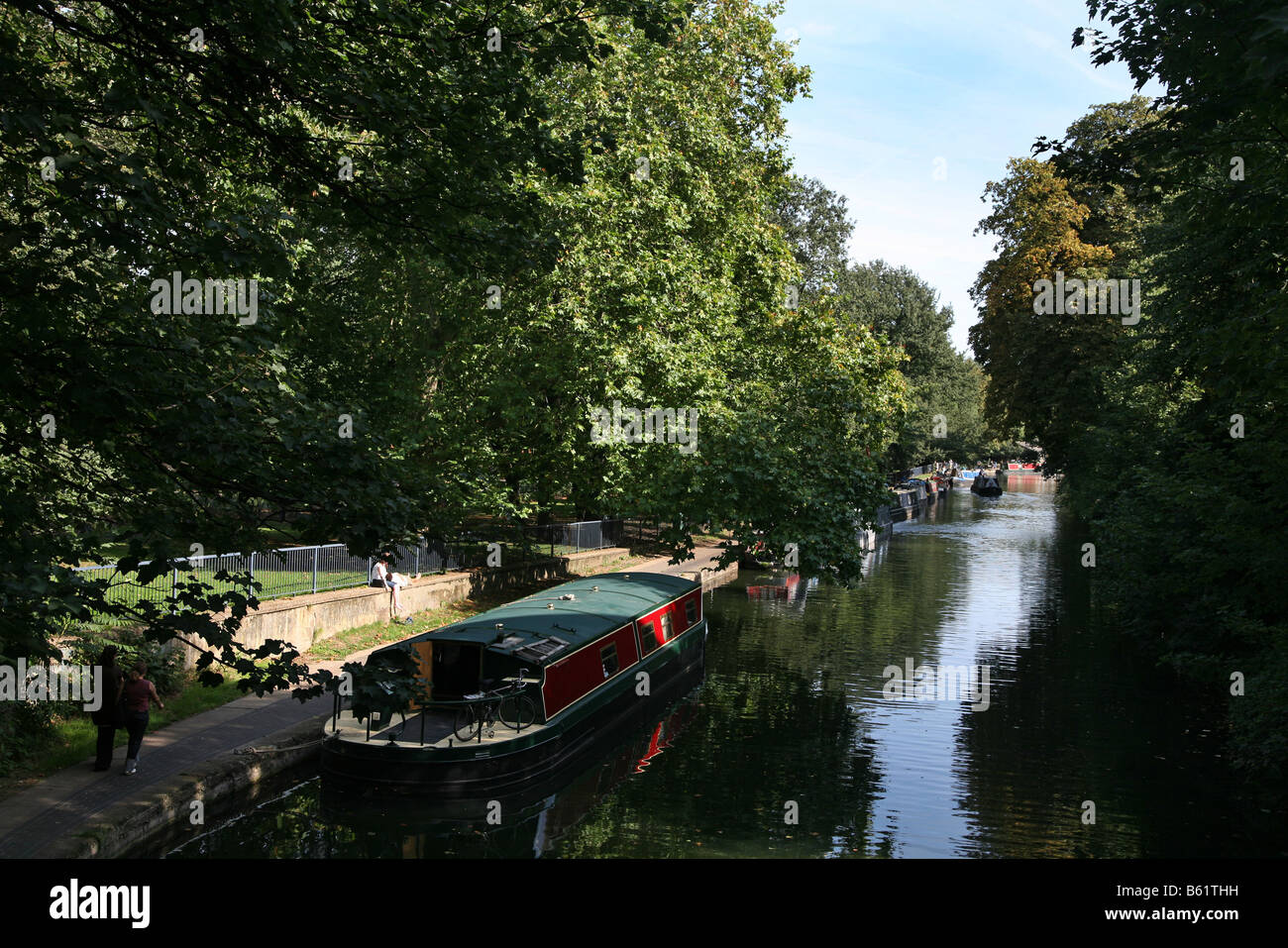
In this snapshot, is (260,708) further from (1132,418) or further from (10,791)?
(1132,418)

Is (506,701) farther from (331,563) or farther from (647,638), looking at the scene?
(331,563)

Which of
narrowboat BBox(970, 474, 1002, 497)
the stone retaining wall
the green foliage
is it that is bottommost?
the stone retaining wall

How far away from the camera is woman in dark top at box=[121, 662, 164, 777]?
11812 mm

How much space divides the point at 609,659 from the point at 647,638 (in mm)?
2023

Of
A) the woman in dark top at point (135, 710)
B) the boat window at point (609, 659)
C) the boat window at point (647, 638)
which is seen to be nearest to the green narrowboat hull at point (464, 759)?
the boat window at point (609, 659)

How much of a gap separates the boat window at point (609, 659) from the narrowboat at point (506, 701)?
2cm


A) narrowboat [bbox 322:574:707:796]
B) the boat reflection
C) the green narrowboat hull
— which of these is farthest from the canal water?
narrowboat [bbox 322:574:707:796]

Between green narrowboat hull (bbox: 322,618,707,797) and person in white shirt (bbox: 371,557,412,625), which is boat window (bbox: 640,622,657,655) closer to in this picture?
green narrowboat hull (bbox: 322,618,707,797)

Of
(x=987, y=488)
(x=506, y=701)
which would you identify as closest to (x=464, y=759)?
(x=506, y=701)

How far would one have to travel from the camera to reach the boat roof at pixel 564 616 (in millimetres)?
14734

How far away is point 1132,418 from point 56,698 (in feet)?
89.8

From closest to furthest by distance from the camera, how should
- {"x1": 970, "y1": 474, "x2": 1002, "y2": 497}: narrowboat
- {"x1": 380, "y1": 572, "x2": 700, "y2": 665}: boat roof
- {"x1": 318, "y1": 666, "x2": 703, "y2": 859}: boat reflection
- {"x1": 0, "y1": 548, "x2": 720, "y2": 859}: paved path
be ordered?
{"x1": 0, "y1": 548, "x2": 720, "y2": 859}: paved path → {"x1": 318, "y1": 666, "x2": 703, "y2": 859}: boat reflection → {"x1": 380, "y1": 572, "x2": 700, "y2": 665}: boat roof → {"x1": 970, "y1": 474, "x2": 1002, "y2": 497}: narrowboat

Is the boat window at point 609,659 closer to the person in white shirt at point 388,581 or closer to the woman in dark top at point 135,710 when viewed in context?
the person in white shirt at point 388,581

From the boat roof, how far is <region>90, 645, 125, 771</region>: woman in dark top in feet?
11.1
